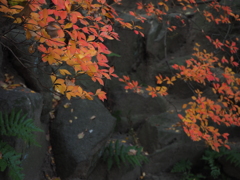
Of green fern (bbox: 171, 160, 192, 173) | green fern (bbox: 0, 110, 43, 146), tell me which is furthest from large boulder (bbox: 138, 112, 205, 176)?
green fern (bbox: 0, 110, 43, 146)

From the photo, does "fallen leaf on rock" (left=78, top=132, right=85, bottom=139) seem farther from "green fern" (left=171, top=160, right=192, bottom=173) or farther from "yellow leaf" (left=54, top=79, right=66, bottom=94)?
"green fern" (left=171, top=160, right=192, bottom=173)

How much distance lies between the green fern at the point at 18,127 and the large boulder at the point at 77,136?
1.06 metres

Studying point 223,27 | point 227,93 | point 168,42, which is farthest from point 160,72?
point 223,27

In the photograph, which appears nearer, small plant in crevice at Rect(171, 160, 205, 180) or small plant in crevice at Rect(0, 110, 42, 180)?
small plant in crevice at Rect(0, 110, 42, 180)

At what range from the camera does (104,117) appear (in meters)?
A: 4.34

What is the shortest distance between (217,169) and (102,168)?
8.78 feet

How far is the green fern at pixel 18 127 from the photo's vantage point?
8.93 ft

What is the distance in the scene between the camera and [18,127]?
277 centimetres

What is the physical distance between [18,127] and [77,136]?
4.14ft

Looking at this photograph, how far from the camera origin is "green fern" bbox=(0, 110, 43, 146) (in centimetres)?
272

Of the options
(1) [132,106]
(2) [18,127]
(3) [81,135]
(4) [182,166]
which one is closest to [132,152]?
(3) [81,135]

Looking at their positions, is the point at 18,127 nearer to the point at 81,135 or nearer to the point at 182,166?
the point at 81,135

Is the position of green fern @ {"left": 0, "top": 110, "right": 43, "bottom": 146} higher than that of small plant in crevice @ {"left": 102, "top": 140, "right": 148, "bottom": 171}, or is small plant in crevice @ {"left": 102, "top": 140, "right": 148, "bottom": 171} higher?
green fern @ {"left": 0, "top": 110, "right": 43, "bottom": 146}

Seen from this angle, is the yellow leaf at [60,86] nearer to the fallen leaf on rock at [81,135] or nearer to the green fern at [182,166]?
the fallen leaf on rock at [81,135]
